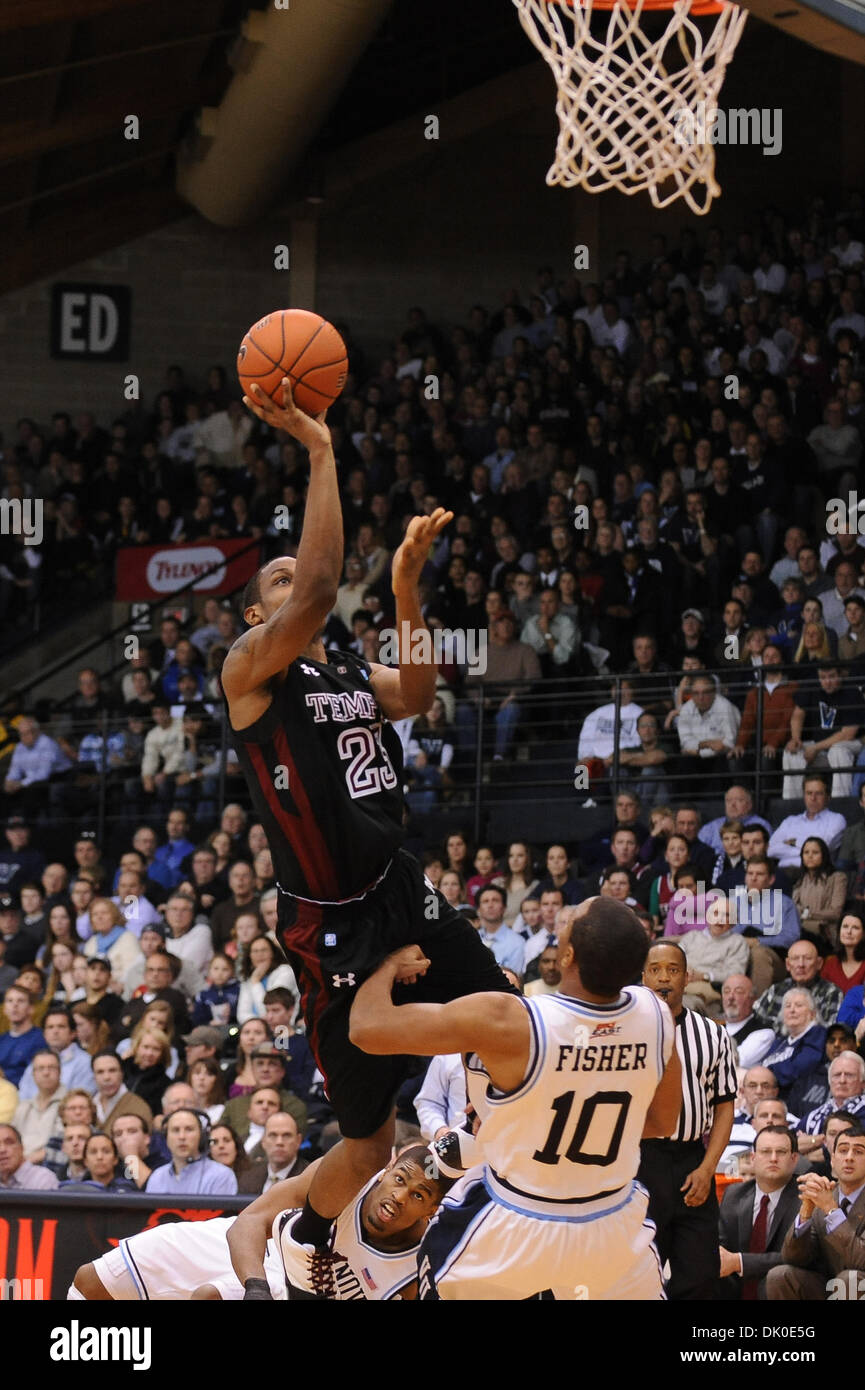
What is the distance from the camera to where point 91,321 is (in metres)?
19.3

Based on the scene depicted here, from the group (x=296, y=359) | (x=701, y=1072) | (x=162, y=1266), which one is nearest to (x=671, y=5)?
(x=296, y=359)

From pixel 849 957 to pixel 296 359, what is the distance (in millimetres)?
4941

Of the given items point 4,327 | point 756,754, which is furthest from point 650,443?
point 4,327

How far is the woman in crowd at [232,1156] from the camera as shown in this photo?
28.7ft

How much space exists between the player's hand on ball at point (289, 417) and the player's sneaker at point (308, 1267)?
236 cm

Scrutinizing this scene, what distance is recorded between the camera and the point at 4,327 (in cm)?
1944

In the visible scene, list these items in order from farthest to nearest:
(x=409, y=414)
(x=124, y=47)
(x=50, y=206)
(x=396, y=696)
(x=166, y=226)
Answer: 1. (x=166, y=226)
2. (x=50, y=206)
3. (x=409, y=414)
4. (x=124, y=47)
5. (x=396, y=696)

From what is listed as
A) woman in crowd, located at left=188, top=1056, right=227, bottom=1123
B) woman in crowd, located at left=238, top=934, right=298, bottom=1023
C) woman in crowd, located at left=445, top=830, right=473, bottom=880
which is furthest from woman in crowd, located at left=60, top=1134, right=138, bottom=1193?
woman in crowd, located at left=445, top=830, right=473, bottom=880

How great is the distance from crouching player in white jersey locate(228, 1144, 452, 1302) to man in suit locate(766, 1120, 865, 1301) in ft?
5.51

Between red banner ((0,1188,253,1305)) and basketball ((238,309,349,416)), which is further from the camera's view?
red banner ((0,1188,253,1305))

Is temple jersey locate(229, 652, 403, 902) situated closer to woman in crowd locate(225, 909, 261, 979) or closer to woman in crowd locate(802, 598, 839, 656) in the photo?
woman in crowd locate(802, 598, 839, 656)

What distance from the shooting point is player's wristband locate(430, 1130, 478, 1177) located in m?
5.45
